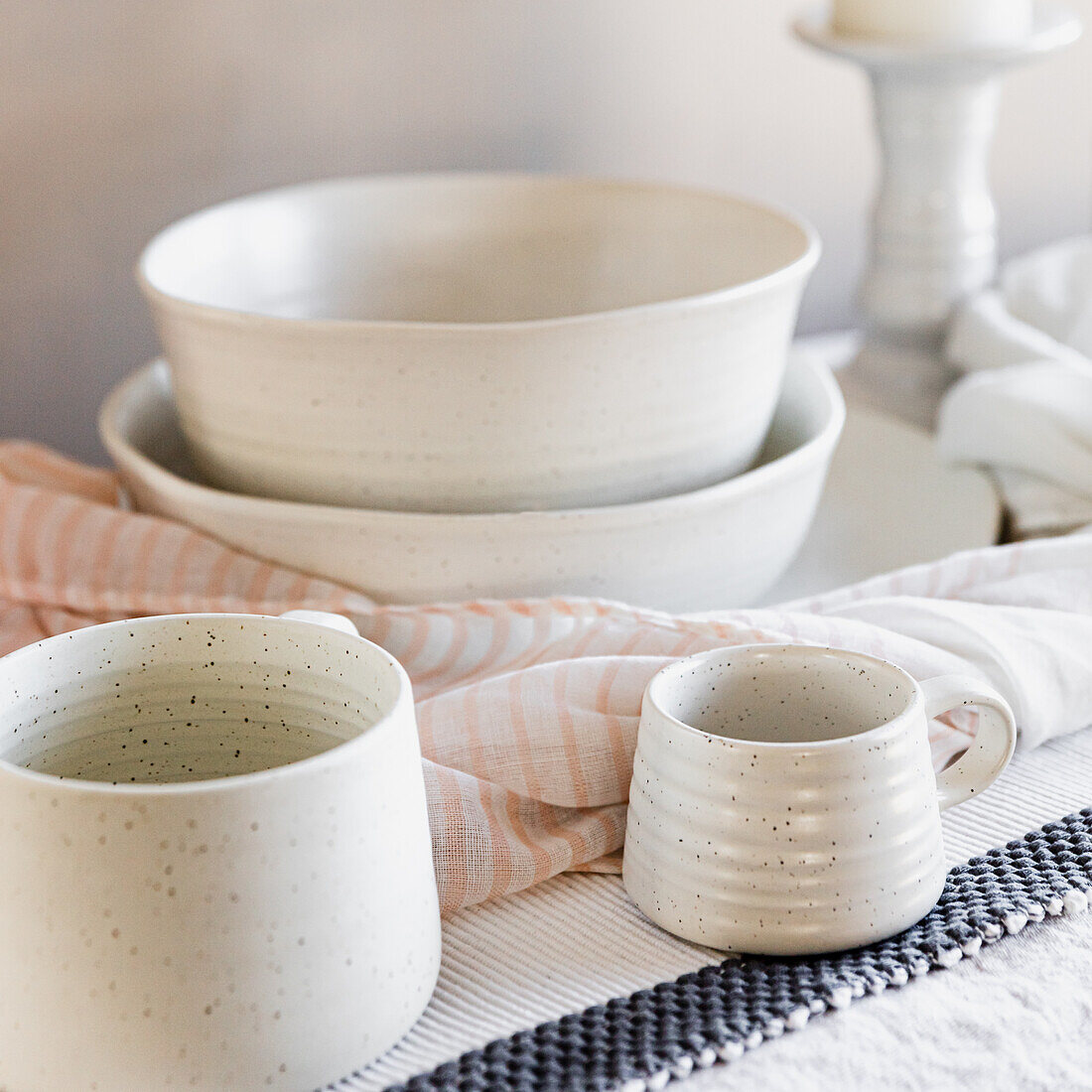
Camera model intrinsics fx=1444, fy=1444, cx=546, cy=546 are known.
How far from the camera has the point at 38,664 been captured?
404mm

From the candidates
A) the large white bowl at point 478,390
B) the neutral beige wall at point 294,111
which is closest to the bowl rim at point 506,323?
the large white bowl at point 478,390

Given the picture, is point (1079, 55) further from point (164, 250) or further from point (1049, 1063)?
point (1049, 1063)

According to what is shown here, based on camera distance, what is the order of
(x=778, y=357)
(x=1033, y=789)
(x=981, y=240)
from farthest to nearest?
1. (x=981, y=240)
2. (x=778, y=357)
3. (x=1033, y=789)

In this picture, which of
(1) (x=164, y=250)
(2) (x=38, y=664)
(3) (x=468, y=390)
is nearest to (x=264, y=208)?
(1) (x=164, y=250)

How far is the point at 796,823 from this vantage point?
393 mm

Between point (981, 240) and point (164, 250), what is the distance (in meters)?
0.49

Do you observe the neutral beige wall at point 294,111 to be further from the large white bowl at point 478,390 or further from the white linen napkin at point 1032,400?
the white linen napkin at point 1032,400

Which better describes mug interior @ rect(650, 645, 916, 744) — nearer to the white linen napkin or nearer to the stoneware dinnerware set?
the stoneware dinnerware set

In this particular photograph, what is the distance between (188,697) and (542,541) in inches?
6.8

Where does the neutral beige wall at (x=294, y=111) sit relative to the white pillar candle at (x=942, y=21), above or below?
below

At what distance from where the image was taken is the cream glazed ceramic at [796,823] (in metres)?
0.39

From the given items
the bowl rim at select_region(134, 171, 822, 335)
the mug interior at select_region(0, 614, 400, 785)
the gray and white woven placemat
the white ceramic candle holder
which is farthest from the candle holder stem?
the mug interior at select_region(0, 614, 400, 785)

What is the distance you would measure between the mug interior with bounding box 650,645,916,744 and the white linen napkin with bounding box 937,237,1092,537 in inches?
11.5

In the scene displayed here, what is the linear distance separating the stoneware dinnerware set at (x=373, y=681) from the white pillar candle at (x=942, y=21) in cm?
18
